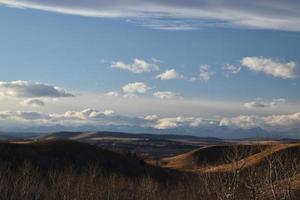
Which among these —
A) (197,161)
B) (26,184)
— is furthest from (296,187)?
(197,161)

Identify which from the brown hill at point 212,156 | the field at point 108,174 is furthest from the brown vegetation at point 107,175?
the brown hill at point 212,156

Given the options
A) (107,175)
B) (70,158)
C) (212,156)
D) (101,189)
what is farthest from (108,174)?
(212,156)

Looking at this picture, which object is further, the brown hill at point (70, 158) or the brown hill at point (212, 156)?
the brown hill at point (212, 156)

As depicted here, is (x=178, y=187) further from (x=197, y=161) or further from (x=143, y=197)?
(x=197, y=161)

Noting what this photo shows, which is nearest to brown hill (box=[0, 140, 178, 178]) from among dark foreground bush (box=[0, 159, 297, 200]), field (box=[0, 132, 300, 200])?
field (box=[0, 132, 300, 200])

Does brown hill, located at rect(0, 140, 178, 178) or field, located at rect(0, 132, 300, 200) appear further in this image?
brown hill, located at rect(0, 140, 178, 178)

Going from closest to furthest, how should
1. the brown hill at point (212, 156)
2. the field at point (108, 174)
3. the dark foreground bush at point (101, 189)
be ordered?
the dark foreground bush at point (101, 189) → the field at point (108, 174) → the brown hill at point (212, 156)

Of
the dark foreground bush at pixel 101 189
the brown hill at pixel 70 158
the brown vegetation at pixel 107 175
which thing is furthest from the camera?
the brown hill at pixel 70 158

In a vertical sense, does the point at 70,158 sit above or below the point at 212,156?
below

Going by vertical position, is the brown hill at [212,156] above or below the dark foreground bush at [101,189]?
above

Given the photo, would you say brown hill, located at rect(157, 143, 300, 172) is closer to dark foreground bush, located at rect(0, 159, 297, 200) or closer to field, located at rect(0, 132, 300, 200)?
field, located at rect(0, 132, 300, 200)

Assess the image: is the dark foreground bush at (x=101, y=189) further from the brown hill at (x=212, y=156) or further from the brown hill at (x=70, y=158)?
the brown hill at (x=212, y=156)

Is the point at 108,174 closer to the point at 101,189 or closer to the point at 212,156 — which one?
the point at 101,189

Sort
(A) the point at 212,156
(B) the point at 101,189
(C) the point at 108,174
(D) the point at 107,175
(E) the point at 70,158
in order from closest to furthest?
(B) the point at 101,189 → (D) the point at 107,175 → (C) the point at 108,174 → (E) the point at 70,158 → (A) the point at 212,156
